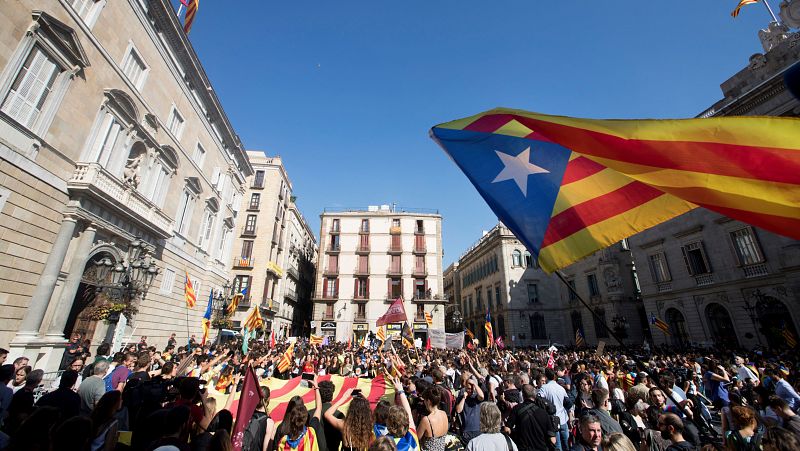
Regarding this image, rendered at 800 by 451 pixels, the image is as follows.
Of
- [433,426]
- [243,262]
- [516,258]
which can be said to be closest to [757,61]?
[516,258]

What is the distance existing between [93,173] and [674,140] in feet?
49.5

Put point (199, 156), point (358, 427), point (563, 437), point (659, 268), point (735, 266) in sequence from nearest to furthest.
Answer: point (358, 427) → point (563, 437) → point (735, 266) → point (199, 156) → point (659, 268)

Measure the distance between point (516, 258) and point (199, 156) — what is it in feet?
→ 107

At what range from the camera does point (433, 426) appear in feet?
12.5

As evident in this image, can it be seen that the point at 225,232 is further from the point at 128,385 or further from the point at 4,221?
the point at 128,385

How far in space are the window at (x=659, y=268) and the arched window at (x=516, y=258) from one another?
1468cm

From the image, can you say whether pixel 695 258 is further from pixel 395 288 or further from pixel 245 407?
Answer: pixel 245 407

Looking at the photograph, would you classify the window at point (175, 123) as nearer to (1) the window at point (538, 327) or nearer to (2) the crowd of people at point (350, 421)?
(2) the crowd of people at point (350, 421)

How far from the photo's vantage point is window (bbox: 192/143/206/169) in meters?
19.1

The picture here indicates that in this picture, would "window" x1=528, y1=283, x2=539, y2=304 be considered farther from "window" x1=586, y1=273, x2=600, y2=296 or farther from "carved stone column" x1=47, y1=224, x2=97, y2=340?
"carved stone column" x1=47, y1=224, x2=97, y2=340

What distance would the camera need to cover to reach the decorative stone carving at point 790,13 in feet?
61.2

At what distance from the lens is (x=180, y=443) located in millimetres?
2660

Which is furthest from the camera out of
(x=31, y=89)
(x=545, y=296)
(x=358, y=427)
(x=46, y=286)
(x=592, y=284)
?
(x=545, y=296)

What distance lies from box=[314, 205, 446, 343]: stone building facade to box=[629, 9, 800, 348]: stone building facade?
19.8 meters
